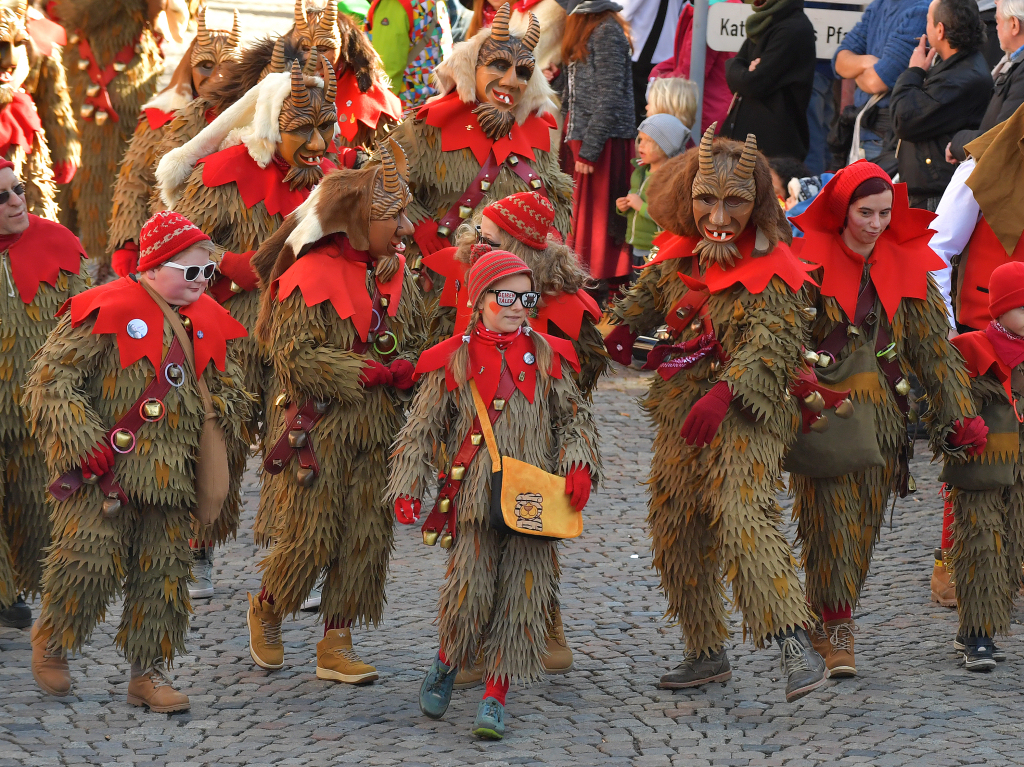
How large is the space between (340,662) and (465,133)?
2.45 metres

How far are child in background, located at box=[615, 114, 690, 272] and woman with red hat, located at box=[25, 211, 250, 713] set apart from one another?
15.1 feet

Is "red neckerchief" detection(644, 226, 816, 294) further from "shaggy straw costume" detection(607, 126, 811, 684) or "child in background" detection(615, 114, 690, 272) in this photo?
"child in background" detection(615, 114, 690, 272)

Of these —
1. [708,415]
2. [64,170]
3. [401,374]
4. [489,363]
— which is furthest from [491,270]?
[64,170]

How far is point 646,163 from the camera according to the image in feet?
31.4

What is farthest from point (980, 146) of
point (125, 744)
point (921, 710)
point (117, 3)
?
point (117, 3)

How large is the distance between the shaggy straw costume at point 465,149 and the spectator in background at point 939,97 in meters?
2.90

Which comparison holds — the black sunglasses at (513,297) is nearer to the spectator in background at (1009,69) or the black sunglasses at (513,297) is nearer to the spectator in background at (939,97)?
the spectator in background at (1009,69)

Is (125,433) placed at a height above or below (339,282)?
below

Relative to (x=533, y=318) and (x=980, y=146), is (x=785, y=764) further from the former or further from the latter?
(x=980, y=146)

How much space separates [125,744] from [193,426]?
3.91 feet

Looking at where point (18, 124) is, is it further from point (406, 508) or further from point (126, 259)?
point (406, 508)

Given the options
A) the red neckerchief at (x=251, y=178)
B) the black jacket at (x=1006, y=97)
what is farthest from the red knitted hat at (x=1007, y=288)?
the red neckerchief at (x=251, y=178)

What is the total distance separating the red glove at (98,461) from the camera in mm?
4988

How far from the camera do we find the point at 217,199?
20.8 ft
